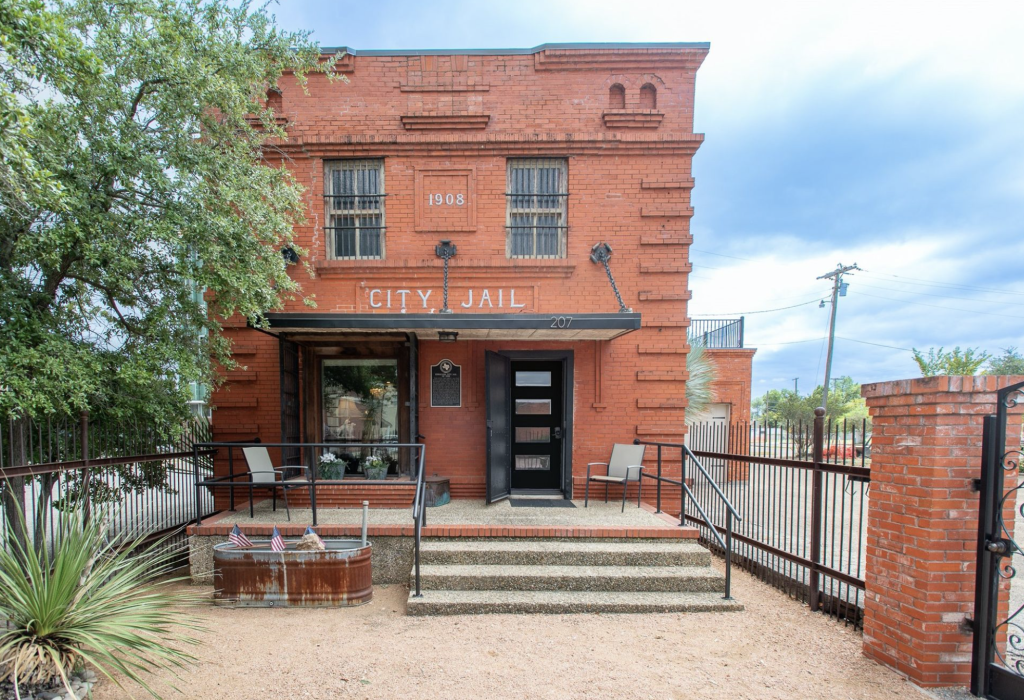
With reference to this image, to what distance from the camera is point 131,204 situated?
5.25 metres

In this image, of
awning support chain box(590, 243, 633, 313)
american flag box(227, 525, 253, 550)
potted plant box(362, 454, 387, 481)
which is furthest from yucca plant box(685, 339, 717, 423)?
american flag box(227, 525, 253, 550)

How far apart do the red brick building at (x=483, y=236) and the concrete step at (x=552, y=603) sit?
2.49 metres

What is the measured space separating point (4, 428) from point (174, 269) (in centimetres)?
221

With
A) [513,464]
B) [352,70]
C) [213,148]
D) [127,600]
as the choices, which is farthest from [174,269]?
[513,464]

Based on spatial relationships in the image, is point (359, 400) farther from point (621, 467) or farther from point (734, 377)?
point (734, 377)

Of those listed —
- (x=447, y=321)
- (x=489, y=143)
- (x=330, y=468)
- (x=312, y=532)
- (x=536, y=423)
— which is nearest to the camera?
(x=312, y=532)

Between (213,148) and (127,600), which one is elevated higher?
(213,148)

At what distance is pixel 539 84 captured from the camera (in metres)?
7.77

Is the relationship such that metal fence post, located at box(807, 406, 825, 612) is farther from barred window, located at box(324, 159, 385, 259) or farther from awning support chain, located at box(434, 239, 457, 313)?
barred window, located at box(324, 159, 385, 259)

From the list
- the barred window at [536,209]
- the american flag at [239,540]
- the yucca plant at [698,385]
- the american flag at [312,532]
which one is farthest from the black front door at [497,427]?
the yucca plant at [698,385]

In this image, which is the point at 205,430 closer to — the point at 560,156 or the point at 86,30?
the point at 86,30

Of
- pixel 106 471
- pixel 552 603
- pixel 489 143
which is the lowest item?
pixel 552 603

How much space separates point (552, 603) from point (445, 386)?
358 cm

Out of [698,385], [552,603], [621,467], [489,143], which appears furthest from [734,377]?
[552,603]
